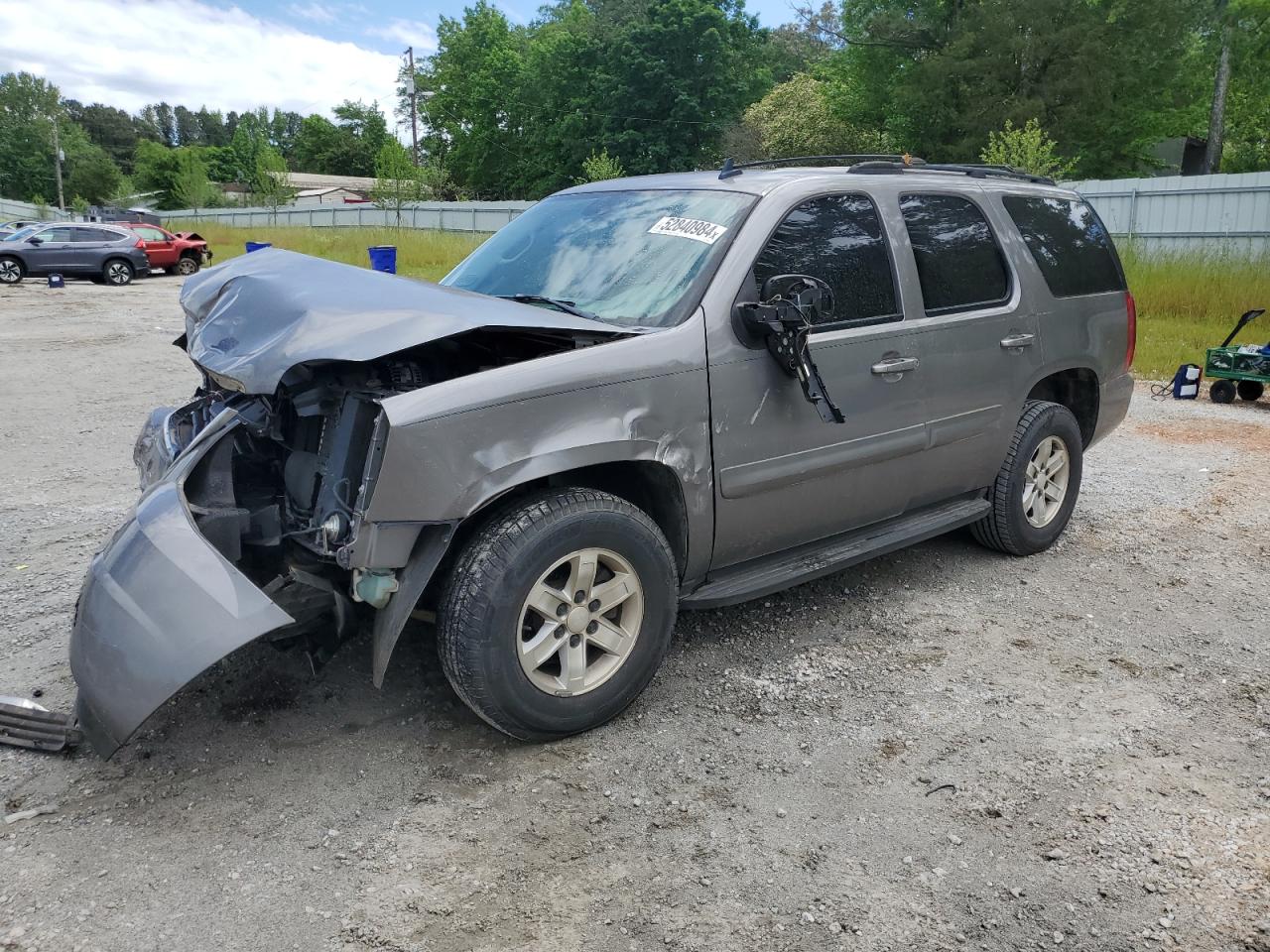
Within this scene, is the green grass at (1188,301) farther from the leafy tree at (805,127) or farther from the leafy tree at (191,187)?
the leafy tree at (191,187)

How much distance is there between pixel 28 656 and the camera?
3.90 m

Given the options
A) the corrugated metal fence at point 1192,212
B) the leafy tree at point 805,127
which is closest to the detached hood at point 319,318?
the corrugated metal fence at point 1192,212

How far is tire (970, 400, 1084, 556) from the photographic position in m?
4.94

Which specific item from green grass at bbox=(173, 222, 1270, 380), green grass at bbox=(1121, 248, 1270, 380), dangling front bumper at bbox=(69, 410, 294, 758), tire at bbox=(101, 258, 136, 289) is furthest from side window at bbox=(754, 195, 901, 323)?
tire at bbox=(101, 258, 136, 289)

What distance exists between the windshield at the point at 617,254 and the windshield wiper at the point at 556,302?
21 millimetres

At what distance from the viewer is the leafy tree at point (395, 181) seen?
42219 millimetres

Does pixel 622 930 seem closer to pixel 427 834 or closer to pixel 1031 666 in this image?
pixel 427 834

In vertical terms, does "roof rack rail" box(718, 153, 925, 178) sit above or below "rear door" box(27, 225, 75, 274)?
above

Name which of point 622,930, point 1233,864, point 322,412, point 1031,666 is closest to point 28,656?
point 322,412

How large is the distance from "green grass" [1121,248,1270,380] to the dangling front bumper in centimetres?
1229

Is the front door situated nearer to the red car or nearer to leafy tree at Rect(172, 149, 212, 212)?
the red car

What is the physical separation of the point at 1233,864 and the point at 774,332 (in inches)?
83.8

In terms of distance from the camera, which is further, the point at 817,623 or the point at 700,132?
the point at 700,132

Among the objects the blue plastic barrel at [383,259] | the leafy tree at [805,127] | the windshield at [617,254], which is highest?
the leafy tree at [805,127]
